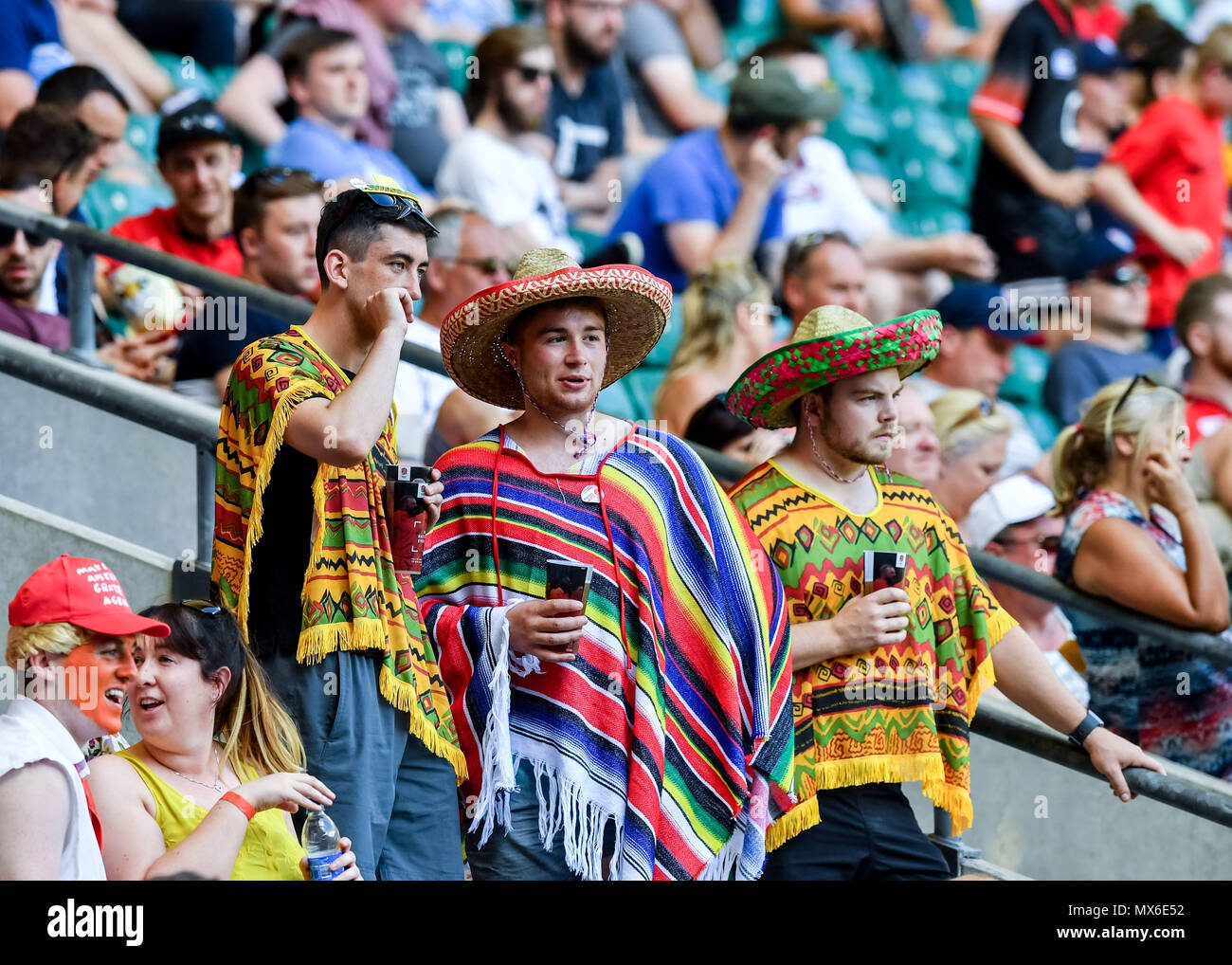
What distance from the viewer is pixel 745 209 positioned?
7.61 meters

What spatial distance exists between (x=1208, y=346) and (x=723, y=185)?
208 centimetres

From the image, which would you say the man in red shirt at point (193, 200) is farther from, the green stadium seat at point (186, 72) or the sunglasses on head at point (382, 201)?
the sunglasses on head at point (382, 201)

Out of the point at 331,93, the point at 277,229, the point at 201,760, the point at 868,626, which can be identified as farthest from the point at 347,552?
the point at 331,93

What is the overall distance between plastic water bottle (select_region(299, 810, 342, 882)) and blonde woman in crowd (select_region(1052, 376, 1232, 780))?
8.16 feet

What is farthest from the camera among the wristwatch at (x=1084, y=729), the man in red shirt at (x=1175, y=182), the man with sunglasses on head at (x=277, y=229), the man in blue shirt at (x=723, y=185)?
the man in red shirt at (x=1175, y=182)

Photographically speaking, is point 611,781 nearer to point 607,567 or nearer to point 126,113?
point 607,567

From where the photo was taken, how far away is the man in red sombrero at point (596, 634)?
12.2 feet

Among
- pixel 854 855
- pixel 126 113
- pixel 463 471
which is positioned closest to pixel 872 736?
pixel 854 855

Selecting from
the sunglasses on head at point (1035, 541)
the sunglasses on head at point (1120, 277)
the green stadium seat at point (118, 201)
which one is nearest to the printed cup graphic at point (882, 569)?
the sunglasses on head at point (1035, 541)

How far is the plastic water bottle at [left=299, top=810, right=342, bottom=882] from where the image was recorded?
10.6 ft

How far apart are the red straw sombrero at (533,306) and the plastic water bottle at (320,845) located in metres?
1.10

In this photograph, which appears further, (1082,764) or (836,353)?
(1082,764)

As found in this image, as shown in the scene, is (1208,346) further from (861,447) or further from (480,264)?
(861,447)

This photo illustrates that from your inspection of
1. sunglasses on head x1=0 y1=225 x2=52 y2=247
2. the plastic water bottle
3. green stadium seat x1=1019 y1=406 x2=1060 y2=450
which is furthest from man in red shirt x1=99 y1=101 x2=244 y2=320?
green stadium seat x1=1019 y1=406 x2=1060 y2=450
